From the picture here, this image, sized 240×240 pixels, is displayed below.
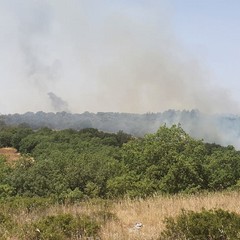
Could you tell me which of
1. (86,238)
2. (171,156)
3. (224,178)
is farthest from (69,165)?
(86,238)

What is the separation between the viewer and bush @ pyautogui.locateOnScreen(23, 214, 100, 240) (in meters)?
7.24

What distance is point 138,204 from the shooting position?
1091cm

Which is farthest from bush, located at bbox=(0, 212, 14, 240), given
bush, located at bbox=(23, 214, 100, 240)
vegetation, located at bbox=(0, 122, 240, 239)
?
bush, located at bbox=(23, 214, 100, 240)

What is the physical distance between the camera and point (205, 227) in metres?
6.71

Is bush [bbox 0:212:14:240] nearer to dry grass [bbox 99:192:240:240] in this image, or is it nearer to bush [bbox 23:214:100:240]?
bush [bbox 23:214:100:240]

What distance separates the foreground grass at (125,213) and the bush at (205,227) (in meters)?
0.42

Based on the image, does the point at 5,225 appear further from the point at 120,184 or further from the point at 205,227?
the point at 120,184

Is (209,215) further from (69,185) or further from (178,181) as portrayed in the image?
(69,185)

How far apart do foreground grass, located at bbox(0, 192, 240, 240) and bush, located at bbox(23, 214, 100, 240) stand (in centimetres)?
18

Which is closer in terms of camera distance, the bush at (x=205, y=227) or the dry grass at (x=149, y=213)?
the bush at (x=205, y=227)

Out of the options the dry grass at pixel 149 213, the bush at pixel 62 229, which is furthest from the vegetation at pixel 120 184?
the dry grass at pixel 149 213

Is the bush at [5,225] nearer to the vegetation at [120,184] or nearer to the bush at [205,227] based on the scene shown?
the vegetation at [120,184]

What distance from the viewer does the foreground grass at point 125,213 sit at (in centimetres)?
764

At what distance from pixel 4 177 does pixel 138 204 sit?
48.3 metres
